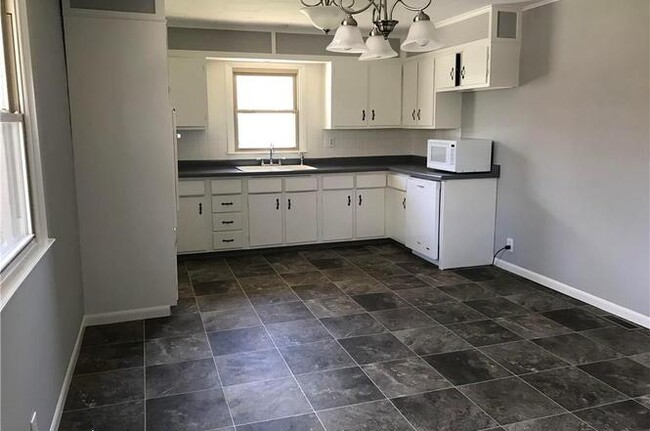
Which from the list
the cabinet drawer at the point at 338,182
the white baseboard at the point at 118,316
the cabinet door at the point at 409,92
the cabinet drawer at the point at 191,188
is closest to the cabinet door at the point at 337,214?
the cabinet drawer at the point at 338,182

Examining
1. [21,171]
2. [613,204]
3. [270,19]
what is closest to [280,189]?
[270,19]

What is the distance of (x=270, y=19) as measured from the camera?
16.9 feet

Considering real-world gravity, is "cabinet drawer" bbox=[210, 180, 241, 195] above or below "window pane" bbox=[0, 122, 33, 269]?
below

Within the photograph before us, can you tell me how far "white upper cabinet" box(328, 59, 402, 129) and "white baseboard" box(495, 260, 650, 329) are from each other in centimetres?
215

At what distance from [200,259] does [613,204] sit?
3772 millimetres

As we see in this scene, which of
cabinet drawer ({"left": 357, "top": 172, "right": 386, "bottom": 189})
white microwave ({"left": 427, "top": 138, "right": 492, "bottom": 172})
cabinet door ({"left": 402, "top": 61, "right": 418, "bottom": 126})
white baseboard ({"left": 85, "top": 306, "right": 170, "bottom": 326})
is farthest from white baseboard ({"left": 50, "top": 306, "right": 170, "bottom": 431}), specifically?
cabinet door ({"left": 402, "top": 61, "right": 418, "bottom": 126})

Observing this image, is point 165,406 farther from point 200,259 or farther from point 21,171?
point 200,259

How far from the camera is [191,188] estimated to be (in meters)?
5.27

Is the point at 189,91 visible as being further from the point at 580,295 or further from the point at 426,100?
the point at 580,295

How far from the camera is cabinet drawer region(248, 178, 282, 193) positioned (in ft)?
18.0

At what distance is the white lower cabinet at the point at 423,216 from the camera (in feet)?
16.5

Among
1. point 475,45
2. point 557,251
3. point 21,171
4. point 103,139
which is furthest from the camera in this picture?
point 475,45

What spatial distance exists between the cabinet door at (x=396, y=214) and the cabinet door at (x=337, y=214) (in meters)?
0.44

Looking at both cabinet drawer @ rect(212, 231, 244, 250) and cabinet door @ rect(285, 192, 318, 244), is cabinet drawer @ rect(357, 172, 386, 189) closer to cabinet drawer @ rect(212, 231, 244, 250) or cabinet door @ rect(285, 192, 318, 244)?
cabinet door @ rect(285, 192, 318, 244)
